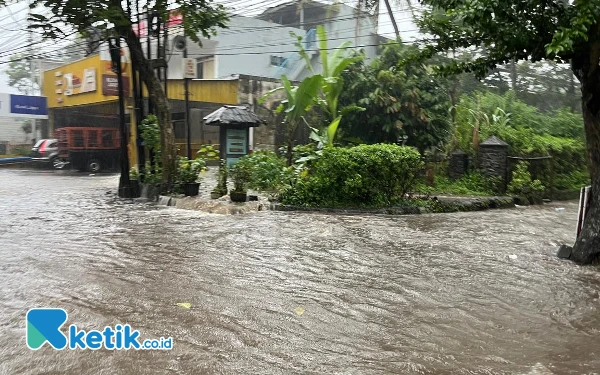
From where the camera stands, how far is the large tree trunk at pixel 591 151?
6.86m

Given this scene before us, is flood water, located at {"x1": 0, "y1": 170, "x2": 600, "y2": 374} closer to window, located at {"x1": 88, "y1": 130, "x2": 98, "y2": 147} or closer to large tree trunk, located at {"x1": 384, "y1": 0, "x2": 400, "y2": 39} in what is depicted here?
window, located at {"x1": 88, "y1": 130, "x2": 98, "y2": 147}

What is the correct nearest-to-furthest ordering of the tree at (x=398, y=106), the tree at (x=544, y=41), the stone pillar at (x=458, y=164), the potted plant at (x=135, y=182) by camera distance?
the tree at (x=544, y=41) → the potted plant at (x=135, y=182) → the stone pillar at (x=458, y=164) → the tree at (x=398, y=106)

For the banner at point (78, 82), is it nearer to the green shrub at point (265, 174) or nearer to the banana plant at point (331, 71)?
the banana plant at point (331, 71)

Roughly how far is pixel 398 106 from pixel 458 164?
2758mm

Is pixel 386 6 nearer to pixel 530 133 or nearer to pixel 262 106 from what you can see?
pixel 262 106

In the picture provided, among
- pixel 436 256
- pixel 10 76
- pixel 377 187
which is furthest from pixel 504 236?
pixel 10 76

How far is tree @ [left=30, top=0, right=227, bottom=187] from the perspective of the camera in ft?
40.8

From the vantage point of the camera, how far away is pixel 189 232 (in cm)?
909

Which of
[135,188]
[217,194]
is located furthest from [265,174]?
[135,188]

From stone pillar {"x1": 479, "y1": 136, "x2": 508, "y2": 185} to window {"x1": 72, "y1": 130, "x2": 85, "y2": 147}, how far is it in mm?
18620

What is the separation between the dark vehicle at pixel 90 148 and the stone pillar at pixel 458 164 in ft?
53.3

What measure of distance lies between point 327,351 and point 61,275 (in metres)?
3.70

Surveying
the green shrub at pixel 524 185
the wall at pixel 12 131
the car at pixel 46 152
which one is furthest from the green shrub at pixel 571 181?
the wall at pixel 12 131

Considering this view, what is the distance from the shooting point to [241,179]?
1258cm
